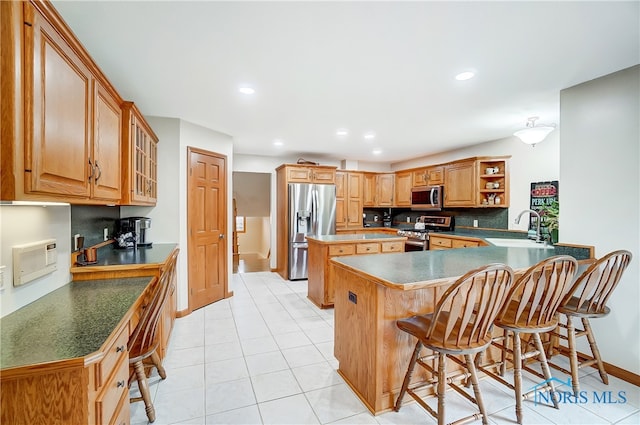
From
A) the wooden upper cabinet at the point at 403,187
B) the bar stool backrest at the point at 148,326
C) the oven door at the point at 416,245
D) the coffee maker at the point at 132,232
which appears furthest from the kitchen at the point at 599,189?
the wooden upper cabinet at the point at 403,187

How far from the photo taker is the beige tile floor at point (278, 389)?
1.80 metres

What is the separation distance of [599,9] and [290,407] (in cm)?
304

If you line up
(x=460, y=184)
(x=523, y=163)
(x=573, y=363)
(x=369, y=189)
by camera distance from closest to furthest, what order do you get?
(x=573, y=363) < (x=523, y=163) < (x=460, y=184) < (x=369, y=189)

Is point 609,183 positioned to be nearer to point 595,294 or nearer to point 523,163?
point 595,294

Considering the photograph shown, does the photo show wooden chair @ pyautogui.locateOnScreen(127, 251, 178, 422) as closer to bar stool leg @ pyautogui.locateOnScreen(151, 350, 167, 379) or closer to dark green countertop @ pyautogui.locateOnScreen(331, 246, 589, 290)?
bar stool leg @ pyautogui.locateOnScreen(151, 350, 167, 379)

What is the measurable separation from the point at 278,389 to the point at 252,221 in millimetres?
6846

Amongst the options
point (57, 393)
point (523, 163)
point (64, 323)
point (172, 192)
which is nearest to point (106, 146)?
point (64, 323)

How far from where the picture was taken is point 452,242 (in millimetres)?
4625

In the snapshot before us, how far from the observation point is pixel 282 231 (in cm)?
544

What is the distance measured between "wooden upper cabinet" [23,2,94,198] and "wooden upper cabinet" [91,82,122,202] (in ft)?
0.38

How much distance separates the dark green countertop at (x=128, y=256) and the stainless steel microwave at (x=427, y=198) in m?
4.35

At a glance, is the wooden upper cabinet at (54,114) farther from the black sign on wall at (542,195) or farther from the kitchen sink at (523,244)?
the black sign on wall at (542,195)

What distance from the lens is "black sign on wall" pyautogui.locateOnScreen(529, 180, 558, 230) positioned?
3.75m

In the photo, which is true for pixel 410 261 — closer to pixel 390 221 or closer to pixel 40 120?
pixel 40 120
